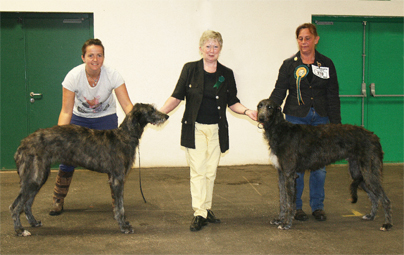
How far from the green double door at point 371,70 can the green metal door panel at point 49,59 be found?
14.3 ft

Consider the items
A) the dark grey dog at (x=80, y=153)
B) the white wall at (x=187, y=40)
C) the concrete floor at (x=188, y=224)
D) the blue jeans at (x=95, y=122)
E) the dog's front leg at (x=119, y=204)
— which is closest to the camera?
the concrete floor at (x=188, y=224)

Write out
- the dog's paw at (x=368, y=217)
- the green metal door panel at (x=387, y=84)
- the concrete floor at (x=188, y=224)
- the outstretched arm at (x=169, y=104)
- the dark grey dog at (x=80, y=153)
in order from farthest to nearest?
the green metal door panel at (x=387, y=84)
the dog's paw at (x=368, y=217)
the outstretched arm at (x=169, y=104)
the dark grey dog at (x=80, y=153)
the concrete floor at (x=188, y=224)

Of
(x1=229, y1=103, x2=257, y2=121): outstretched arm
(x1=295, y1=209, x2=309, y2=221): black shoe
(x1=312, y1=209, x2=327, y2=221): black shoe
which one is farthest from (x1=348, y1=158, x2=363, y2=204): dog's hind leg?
(x1=229, y1=103, x2=257, y2=121): outstretched arm

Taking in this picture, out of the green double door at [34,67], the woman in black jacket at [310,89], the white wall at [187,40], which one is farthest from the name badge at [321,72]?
the green double door at [34,67]

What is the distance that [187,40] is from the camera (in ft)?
20.9

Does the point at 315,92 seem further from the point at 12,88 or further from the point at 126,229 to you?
the point at 12,88

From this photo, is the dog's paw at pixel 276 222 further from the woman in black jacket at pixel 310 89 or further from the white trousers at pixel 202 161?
the white trousers at pixel 202 161

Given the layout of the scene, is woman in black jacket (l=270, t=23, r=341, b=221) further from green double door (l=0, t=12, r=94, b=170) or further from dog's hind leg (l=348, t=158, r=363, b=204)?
green double door (l=0, t=12, r=94, b=170)

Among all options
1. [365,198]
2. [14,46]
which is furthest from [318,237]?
[14,46]

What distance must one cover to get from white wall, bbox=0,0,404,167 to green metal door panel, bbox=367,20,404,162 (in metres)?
0.40

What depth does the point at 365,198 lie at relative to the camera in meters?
4.50

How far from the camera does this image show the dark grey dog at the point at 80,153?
3.23 meters

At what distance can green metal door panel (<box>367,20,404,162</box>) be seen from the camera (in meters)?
6.74

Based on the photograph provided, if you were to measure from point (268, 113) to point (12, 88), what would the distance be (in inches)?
192
